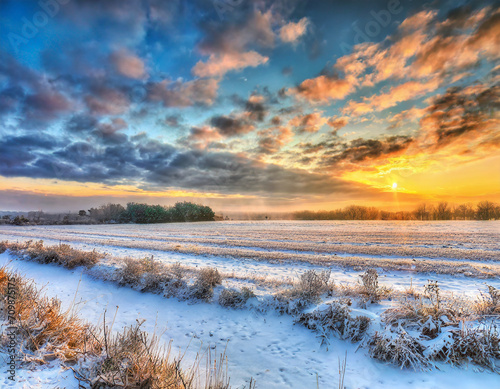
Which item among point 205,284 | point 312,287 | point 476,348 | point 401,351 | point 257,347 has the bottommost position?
point 257,347

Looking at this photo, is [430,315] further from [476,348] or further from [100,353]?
[100,353]

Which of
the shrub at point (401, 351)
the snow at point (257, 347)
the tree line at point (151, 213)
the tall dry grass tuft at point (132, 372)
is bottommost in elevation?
the snow at point (257, 347)

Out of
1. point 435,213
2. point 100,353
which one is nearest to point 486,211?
point 435,213

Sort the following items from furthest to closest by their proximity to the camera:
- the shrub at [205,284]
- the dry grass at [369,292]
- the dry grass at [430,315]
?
the shrub at [205,284] → the dry grass at [369,292] → the dry grass at [430,315]

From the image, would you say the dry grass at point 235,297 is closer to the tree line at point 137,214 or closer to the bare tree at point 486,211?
the tree line at point 137,214

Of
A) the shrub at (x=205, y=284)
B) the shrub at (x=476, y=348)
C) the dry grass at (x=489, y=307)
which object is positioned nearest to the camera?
the shrub at (x=476, y=348)

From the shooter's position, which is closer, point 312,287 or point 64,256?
point 312,287

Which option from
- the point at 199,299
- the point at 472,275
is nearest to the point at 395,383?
the point at 199,299

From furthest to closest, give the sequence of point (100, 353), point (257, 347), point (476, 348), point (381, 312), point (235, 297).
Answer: point (235, 297) < point (381, 312) < point (257, 347) < point (476, 348) < point (100, 353)

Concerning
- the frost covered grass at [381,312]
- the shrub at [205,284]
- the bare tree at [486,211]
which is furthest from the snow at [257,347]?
the bare tree at [486,211]

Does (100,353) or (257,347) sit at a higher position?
(100,353)

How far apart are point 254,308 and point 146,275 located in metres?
5.09

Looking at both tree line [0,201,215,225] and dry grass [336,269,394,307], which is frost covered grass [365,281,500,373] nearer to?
dry grass [336,269,394,307]

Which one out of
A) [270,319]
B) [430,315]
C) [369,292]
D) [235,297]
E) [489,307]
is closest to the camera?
[430,315]
